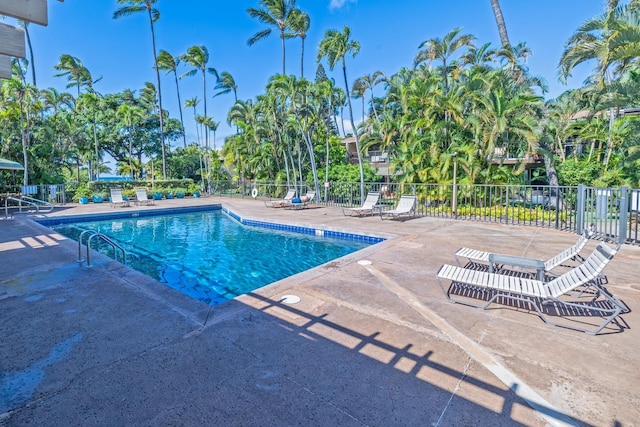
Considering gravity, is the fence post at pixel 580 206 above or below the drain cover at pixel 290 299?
above

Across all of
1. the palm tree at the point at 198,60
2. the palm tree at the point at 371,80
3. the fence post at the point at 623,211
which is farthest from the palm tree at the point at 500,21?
the palm tree at the point at 198,60

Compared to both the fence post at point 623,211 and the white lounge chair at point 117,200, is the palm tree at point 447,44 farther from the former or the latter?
the white lounge chair at point 117,200

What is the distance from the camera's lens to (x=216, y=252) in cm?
820

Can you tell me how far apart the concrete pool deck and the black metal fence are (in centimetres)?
293

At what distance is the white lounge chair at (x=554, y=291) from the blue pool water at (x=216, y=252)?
3486mm

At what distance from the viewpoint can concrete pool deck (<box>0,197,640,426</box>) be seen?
6.78ft

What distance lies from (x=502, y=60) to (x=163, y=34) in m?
26.4

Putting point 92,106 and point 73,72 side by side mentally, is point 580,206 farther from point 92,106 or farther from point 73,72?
point 73,72

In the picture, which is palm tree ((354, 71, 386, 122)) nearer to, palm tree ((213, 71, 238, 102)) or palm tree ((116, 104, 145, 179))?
palm tree ((213, 71, 238, 102))

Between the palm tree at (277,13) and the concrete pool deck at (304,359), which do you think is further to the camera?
the palm tree at (277,13)

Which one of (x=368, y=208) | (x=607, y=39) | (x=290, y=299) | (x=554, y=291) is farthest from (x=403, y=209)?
(x=290, y=299)

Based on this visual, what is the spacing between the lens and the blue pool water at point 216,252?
612 cm

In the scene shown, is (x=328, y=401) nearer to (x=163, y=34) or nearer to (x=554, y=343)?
(x=554, y=343)

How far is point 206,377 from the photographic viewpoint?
7.90 feet
